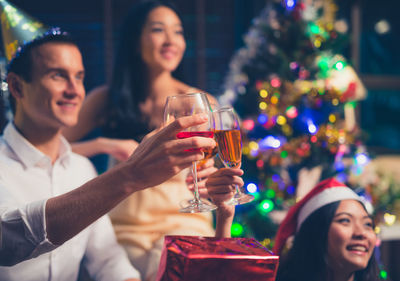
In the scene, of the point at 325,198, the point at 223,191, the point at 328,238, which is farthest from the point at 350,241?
the point at 223,191

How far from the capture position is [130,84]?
2338 millimetres

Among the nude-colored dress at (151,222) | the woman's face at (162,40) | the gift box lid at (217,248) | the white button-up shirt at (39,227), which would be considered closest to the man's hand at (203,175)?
the gift box lid at (217,248)

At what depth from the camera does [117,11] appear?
4082 millimetres

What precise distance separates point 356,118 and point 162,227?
11.3 ft

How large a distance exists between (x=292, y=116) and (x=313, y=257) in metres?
1.60

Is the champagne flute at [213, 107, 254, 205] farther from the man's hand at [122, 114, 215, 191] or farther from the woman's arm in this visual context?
the woman's arm

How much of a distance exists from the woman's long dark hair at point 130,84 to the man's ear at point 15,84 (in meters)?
0.88

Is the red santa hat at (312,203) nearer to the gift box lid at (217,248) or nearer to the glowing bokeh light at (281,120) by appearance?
the gift box lid at (217,248)

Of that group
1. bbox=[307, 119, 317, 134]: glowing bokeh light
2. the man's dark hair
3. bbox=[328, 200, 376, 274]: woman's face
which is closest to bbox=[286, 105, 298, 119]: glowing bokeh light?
bbox=[307, 119, 317, 134]: glowing bokeh light

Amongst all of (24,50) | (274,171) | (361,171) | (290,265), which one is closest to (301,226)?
(290,265)

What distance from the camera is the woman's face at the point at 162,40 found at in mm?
2213

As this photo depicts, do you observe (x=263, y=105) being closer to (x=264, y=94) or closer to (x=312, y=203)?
(x=264, y=94)

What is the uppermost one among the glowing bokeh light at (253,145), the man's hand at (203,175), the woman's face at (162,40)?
the woman's face at (162,40)

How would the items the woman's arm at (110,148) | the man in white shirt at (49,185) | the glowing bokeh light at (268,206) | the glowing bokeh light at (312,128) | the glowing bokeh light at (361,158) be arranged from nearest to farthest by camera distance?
the man in white shirt at (49,185) → the woman's arm at (110,148) → the glowing bokeh light at (268,206) → the glowing bokeh light at (312,128) → the glowing bokeh light at (361,158)
